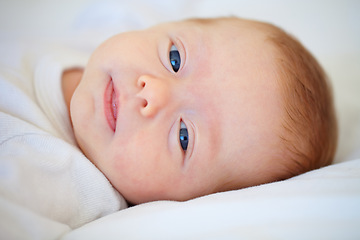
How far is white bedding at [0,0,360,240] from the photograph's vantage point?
849mm

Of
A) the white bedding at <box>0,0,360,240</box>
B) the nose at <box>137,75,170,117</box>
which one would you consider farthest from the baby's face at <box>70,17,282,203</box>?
the white bedding at <box>0,0,360,240</box>

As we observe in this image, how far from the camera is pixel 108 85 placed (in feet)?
3.93

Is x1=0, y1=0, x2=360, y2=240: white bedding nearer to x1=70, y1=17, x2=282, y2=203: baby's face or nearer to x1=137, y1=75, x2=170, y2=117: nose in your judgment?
x1=70, y1=17, x2=282, y2=203: baby's face

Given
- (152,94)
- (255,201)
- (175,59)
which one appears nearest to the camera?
(255,201)

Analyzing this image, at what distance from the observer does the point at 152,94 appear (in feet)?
3.55

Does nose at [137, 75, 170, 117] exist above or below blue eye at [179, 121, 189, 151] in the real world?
above

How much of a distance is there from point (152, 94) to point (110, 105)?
0.19 metres

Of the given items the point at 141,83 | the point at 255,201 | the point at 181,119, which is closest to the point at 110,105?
the point at 141,83

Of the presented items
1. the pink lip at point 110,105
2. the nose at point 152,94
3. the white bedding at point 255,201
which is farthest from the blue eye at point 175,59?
the white bedding at point 255,201

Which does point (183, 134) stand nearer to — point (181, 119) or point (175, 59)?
point (181, 119)

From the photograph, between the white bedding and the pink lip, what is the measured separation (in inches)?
12.1

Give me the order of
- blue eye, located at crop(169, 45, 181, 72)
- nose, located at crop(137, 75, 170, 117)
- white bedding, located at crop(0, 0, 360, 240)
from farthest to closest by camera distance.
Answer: blue eye, located at crop(169, 45, 181, 72) → nose, located at crop(137, 75, 170, 117) → white bedding, located at crop(0, 0, 360, 240)

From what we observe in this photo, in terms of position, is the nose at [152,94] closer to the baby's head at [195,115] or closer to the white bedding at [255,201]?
the baby's head at [195,115]

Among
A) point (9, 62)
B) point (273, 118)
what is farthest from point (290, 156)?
point (9, 62)
